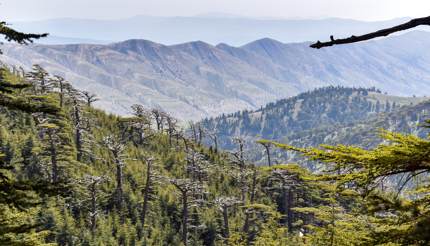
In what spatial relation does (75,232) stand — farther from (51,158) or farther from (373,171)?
(373,171)

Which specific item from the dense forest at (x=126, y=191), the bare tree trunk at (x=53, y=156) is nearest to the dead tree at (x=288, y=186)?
the dense forest at (x=126, y=191)

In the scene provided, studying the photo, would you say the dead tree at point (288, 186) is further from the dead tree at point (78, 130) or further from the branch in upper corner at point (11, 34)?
the branch in upper corner at point (11, 34)

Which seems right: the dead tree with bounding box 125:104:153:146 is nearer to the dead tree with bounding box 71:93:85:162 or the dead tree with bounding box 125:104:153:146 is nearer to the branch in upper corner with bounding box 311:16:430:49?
the dead tree with bounding box 71:93:85:162

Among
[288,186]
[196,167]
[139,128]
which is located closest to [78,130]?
[196,167]

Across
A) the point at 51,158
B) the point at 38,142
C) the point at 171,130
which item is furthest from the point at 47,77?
the point at 171,130

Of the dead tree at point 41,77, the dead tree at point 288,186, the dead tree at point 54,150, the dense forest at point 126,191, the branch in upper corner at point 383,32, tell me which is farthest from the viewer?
the dead tree at point 41,77

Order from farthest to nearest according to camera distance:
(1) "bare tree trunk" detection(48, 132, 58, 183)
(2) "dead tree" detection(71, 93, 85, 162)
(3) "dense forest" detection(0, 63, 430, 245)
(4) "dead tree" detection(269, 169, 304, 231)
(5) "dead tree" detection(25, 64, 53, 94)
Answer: (5) "dead tree" detection(25, 64, 53, 94) → (2) "dead tree" detection(71, 93, 85, 162) → (4) "dead tree" detection(269, 169, 304, 231) → (1) "bare tree trunk" detection(48, 132, 58, 183) → (3) "dense forest" detection(0, 63, 430, 245)

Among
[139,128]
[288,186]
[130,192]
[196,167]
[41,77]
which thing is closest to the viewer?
[130,192]

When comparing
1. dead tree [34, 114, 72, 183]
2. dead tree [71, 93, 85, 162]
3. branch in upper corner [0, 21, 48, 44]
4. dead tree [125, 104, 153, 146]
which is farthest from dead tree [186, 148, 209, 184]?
branch in upper corner [0, 21, 48, 44]

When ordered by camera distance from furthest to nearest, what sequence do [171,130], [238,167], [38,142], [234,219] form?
[171,130], [238,167], [234,219], [38,142]

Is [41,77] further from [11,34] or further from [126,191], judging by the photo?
[11,34]

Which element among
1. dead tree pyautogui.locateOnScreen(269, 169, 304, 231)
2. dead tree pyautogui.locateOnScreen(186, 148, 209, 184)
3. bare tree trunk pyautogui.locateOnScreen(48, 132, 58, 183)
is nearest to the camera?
bare tree trunk pyautogui.locateOnScreen(48, 132, 58, 183)

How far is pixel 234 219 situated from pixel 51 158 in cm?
3533

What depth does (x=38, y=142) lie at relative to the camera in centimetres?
6781
